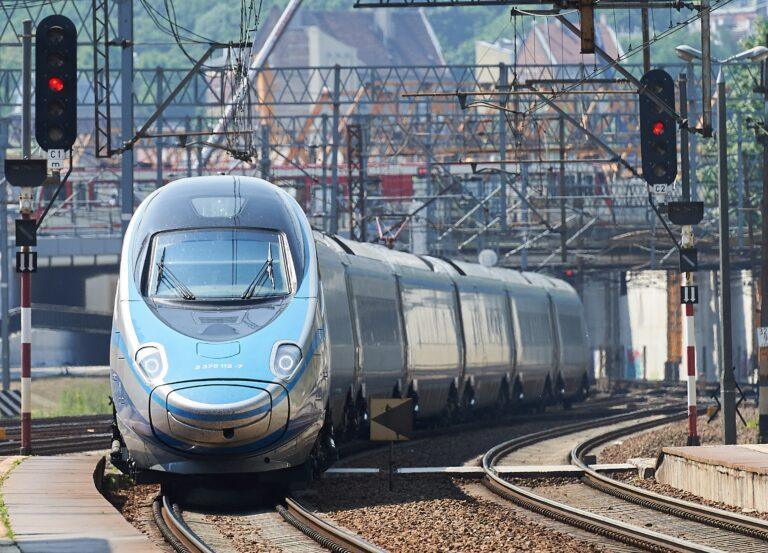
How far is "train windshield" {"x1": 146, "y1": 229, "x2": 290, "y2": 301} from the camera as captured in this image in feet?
55.7

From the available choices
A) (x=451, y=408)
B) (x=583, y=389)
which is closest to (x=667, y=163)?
(x=451, y=408)

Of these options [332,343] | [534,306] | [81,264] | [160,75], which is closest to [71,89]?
[332,343]

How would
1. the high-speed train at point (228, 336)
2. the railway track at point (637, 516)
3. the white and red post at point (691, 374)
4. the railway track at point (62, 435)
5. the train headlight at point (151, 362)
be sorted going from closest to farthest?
1. the railway track at point (637, 516)
2. the high-speed train at point (228, 336)
3. the train headlight at point (151, 362)
4. the railway track at point (62, 435)
5. the white and red post at point (691, 374)

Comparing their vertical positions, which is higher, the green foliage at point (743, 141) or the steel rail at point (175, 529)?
the green foliage at point (743, 141)

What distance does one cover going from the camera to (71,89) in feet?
71.8

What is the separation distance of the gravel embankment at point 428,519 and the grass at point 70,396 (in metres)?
23.7

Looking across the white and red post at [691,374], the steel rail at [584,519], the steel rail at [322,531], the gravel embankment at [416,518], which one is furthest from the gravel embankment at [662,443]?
the steel rail at [322,531]

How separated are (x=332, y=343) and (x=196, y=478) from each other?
14.4 feet

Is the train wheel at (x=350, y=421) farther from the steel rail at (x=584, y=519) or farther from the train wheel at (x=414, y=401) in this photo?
the train wheel at (x=414, y=401)

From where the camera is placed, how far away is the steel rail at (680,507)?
1509cm

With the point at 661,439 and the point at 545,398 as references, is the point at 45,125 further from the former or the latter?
the point at 545,398

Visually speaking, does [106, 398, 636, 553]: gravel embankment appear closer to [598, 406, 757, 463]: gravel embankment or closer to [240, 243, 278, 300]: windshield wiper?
[240, 243, 278, 300]: windshield wiper

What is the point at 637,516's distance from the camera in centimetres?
1684

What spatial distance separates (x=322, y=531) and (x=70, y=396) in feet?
137
